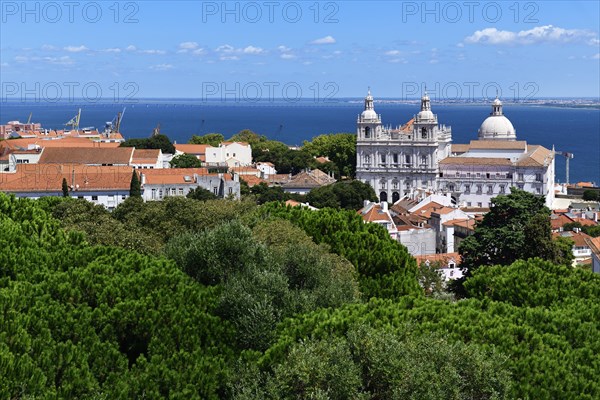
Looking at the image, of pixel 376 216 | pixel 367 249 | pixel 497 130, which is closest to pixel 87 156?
pixel 376 216

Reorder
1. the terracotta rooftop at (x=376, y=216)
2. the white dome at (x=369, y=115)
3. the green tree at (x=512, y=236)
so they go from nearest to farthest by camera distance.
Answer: the green tree at (x=512, y=236), the terracotta rooftop at (x=376, y=216), the white dome at (x=369, y=115)

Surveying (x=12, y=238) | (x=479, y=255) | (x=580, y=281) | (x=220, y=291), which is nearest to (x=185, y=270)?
(x=220, y=291)

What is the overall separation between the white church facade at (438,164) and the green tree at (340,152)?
4264mm

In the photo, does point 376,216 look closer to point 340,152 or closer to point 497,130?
point 497,130

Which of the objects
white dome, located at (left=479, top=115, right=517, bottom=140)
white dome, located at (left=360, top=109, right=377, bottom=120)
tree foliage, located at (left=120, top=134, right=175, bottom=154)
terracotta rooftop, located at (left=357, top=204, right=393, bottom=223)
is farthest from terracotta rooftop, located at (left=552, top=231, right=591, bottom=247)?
tree foliage, located at (left=120, top=134, right=175, bottom=154)

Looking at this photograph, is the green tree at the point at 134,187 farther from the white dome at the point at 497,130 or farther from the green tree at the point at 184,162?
the white dome at the point at 497,130

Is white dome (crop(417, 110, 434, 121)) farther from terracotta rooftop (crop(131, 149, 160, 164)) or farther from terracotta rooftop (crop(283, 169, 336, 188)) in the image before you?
terracotta rooftop (crop(131, 149, 160, 164))

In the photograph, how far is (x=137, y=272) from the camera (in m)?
10.6

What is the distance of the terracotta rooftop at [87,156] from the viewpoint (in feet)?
157

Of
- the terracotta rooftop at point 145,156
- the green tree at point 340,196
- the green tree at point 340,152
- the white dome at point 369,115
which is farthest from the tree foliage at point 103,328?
the green tree at point 340,152

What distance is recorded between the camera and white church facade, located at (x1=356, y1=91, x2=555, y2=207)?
53031 mm

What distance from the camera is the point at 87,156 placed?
48156mm

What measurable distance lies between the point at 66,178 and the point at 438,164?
84.7 ft

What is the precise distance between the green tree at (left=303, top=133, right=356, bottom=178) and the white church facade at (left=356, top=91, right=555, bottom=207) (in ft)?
14.0
